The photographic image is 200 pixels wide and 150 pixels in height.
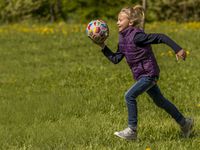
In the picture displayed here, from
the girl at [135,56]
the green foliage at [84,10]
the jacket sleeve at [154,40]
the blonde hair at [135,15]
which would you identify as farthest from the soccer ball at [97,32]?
the green foliage at [84,10]

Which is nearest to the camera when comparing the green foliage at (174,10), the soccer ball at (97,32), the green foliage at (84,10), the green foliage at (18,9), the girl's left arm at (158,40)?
the girl's left arm at (158,40)

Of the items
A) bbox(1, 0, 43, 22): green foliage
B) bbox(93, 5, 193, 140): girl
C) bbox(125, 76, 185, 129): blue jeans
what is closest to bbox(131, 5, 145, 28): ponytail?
bbox(93, 5, 193, 140): girl

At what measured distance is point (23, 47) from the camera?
19.2m

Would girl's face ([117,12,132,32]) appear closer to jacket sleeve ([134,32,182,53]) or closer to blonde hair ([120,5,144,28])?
blonde hair ([120,5,144,28])

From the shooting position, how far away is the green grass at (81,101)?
698cm

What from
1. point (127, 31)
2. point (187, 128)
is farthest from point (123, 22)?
point (187, 128)

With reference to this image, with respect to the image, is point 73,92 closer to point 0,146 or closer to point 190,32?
point 0,146

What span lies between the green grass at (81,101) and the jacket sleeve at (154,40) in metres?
1.20

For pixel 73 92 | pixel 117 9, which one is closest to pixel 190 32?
pixel 73 92

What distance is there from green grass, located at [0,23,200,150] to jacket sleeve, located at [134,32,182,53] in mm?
1195

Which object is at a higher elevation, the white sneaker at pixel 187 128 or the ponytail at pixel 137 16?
the ponytail at pixel 137 16

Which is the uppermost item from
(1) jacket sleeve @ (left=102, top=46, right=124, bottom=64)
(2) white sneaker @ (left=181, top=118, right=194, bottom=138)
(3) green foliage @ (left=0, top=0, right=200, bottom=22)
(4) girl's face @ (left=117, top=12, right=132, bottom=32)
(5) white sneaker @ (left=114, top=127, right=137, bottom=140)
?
(4) girl's face @ (left=117, top=12, right=132, bottom=32)

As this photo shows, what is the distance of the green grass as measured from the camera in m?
6.98

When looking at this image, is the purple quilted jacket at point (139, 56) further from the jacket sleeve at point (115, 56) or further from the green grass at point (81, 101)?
the green grass at point (81, 101)
